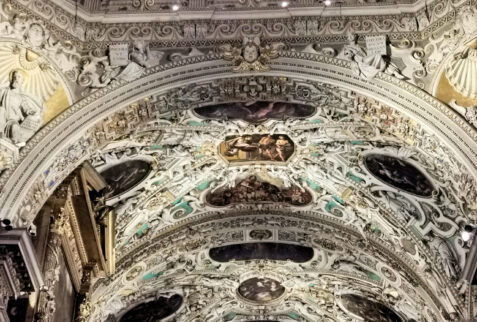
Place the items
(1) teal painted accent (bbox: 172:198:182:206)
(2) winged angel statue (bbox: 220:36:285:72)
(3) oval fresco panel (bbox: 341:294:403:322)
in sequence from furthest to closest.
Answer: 1. (3) oval fresco panel (bbox: 341:294:403:322)
2. (1) teal painted accent (bbox: 172:198:182:206)
3. (2) winged angel statue (bbox: 220:36:285:72)

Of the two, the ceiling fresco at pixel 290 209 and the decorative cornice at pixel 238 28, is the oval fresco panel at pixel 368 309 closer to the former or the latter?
the ceiling fresco at pixel 290 209

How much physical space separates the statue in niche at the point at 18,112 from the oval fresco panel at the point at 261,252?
7.74 meters

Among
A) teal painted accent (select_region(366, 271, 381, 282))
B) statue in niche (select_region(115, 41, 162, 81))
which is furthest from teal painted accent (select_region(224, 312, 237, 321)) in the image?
statue in niche (select_region(115, 41, 162, 81))

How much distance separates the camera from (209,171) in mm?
15555

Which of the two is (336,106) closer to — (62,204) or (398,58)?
(398,58)

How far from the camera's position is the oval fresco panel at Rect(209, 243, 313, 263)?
18328 mm

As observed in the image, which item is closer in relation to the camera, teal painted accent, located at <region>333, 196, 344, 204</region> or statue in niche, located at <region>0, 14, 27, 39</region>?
statue in niche, located at <region>0, 14, 27, 39</region>

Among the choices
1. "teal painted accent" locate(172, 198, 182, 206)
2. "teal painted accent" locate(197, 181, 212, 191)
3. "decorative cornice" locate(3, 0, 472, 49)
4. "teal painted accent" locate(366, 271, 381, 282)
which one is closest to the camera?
"decorative cornice" locate(3, 0, 472, 49)

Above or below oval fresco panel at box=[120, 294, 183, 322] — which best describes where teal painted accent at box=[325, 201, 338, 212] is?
above

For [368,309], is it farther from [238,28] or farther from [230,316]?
[238,28]

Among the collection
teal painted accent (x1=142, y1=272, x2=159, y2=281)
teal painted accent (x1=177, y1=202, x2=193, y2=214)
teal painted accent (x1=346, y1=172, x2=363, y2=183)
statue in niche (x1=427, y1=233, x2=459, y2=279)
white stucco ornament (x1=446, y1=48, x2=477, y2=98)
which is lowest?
statue in niche (x1=427, y1=233, x2=459, y2=279)

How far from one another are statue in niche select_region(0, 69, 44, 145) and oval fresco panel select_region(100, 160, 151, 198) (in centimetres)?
300

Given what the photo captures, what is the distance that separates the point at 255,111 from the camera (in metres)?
13.6

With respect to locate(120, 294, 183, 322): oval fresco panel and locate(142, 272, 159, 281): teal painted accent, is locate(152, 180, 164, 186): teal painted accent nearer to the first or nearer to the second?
locate(142, 272, 159, 281): teal painted accent
